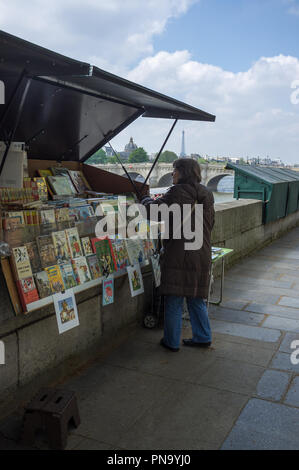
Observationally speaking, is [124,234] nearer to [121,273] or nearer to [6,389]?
[121,273]

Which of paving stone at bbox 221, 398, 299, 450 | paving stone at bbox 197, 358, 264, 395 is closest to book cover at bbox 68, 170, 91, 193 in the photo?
paving stone at bbox 197, 358, 264, 395

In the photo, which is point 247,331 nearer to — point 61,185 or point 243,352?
point 243,352

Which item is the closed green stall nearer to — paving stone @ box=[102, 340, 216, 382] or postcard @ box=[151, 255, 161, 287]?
postcard @ box=[151, 255, 161, 287]

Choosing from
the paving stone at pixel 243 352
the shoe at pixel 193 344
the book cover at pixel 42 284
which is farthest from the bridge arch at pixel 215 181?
the book cover at pixel 42 284

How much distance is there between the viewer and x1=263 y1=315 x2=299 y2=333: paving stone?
4918 millimetres

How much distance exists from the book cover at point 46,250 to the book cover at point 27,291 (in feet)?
0.62

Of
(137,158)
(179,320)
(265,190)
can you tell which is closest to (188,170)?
(179,320)

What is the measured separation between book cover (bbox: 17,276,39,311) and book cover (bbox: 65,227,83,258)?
50cm

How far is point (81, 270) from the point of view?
365cm

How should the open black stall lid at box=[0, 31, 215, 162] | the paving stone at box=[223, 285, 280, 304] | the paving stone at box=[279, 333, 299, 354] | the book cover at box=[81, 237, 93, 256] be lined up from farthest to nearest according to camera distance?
the paving stone at box=[223, 285, 280, 304], the paving stone at box=[279, 333, 299, 354], the book cover at box=[81, 237, 93, 256], the open black stall lid at box=[0, 31, 215, 162]

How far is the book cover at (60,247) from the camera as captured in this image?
11.2 feet

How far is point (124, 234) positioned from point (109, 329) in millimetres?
953

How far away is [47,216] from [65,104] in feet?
4.24

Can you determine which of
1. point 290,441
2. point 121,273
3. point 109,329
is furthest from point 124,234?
point 290,441
